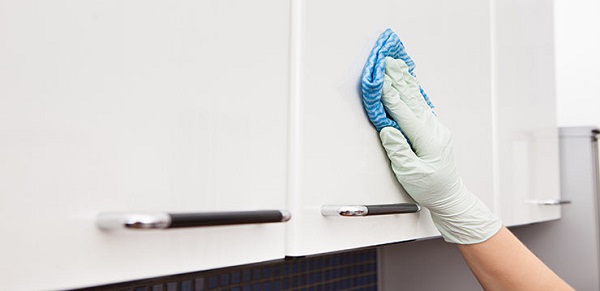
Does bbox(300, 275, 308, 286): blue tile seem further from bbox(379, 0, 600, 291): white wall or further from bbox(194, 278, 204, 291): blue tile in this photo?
bbox(379, 0, 600, 291): white wall

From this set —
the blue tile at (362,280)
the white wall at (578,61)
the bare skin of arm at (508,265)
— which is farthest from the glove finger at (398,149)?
the white wall at (578,61)

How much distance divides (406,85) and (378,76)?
0.06 m

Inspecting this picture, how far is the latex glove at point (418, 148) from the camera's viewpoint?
2.16 ft

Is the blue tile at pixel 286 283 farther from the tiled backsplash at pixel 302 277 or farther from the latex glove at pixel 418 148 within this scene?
the latex glove at pixel 418 148

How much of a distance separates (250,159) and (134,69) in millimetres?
135

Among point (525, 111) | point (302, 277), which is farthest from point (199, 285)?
point (525, 111)

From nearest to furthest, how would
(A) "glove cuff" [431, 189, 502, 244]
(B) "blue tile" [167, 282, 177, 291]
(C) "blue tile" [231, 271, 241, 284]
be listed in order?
(A) "glove cuff" [431, 189, 502, 244] → (B) "blue tile" [167, 282, 177, 291] → (C) "blue tile" [231, 271, 241, 284]

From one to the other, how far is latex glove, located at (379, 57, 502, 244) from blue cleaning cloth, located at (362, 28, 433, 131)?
0.04 ft

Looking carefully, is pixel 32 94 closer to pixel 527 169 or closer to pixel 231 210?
pixel 231 210

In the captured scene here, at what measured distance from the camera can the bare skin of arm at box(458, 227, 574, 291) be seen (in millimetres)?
823

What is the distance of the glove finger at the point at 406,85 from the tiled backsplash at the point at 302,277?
0.31 meters

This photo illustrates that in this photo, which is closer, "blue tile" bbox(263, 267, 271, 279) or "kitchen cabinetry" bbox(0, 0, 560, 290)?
"kitchen cabinetry" bbox(0, 0, 560, 290)

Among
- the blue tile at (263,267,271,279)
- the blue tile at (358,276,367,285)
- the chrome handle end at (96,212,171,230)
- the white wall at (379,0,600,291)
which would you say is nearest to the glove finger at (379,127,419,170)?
the chrome handle end at (96,212,171,230)

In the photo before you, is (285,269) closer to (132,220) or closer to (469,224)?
(469,224)
